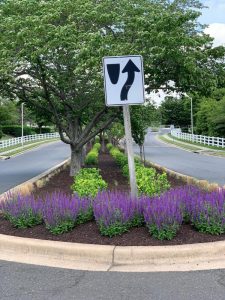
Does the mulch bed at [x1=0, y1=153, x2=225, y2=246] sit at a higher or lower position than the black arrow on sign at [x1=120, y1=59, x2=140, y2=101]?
lower

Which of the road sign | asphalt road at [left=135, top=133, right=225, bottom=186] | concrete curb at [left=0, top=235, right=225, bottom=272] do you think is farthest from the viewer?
asphalt road at [left=135, top=133, right=225, bottom=186]

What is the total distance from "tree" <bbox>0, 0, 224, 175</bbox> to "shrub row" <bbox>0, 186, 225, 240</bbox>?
4.58 meters

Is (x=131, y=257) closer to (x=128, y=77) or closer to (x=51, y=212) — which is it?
(x=51, y=212)

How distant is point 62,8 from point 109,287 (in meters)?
9.01

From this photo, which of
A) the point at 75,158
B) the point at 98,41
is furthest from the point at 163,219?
the point at 75,158

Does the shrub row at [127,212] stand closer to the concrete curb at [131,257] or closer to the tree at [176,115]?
Answer: the concrete curb at [131,257]

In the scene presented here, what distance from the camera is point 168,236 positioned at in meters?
5.66

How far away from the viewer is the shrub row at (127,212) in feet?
19.1

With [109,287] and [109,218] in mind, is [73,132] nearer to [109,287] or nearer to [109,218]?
[109,218]

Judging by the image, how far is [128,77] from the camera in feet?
22.7

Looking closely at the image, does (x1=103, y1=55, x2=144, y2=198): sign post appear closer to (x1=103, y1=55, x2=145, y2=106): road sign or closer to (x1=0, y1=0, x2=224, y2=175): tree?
(x1=103, y1=55, x2=145, y2=106): road sign

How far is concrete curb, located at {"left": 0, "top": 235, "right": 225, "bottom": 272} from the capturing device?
516 cm

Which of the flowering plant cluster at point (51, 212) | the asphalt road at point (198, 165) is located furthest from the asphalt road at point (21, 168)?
the flowering plant cluster at point (51, 212)

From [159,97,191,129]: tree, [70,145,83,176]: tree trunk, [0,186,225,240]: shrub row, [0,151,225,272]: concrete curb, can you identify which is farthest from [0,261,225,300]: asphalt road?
Result: [159,97,191,129]: tree
